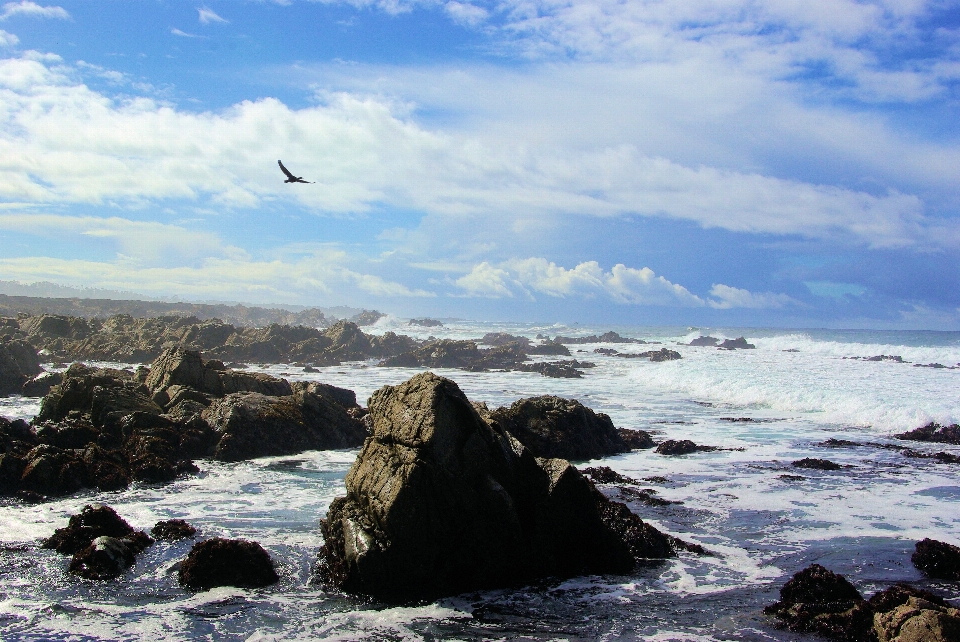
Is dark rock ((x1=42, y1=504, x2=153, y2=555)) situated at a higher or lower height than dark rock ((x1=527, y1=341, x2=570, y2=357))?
lower

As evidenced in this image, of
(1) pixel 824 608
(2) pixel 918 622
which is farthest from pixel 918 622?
(1) pixel 824 608

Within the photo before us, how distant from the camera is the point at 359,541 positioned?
8625 mm

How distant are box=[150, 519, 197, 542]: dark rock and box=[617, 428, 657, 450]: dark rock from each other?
12.4 metres

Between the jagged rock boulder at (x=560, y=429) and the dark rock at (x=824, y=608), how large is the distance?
8956mm

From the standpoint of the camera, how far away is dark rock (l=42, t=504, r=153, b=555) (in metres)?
9.59

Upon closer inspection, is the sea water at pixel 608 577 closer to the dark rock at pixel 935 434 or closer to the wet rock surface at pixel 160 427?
the wet rock surface at pixel 160 427

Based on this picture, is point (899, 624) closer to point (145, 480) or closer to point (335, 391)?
point (145, 480)

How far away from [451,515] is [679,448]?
11.2 metres

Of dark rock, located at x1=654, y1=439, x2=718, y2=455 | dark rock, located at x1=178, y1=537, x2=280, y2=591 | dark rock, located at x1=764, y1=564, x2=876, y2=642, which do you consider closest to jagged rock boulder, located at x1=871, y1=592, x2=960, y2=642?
dark rock, located at x1=764, y1=564, x2=876, y2=642

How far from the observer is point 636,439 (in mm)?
19359

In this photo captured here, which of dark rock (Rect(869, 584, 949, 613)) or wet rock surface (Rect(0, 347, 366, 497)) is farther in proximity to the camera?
wet rock surface (Rect(0, 347, 366, 497))

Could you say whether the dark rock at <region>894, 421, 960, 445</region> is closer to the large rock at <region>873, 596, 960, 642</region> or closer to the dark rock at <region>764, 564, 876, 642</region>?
the dark rock at <region>764, 564, 876, 642</region>

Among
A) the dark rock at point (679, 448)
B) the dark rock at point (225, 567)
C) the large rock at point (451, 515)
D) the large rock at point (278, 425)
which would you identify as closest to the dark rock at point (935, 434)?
the dark rock at point (679, 448)

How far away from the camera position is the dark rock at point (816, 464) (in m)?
16.2
